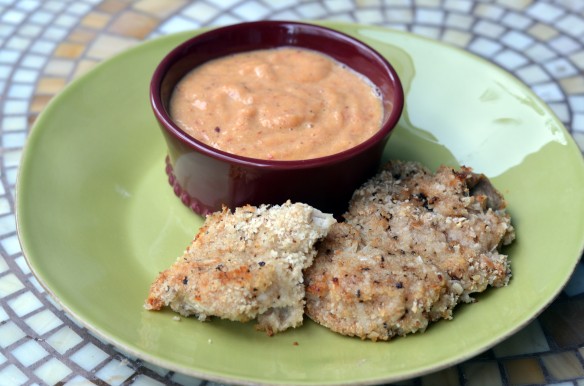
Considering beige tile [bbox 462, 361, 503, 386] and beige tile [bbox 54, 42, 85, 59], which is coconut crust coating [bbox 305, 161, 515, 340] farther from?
beige tile [bbox 54, 42, 85, 59]

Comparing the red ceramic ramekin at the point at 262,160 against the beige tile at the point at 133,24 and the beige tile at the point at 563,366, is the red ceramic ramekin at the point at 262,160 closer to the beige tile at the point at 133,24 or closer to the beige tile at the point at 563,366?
the beige tile at the point at 563,366

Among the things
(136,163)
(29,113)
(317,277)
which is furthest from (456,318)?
(29,113)

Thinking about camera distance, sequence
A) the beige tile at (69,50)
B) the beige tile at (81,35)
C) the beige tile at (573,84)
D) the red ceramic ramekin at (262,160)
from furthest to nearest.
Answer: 1. the beige tile at (81,35)
2. the beige tile at (69,50)
3. the beige tile at (573,84)
4. the red ceramic ramekin at (262,160)

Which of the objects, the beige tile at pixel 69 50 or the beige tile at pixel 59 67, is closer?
the beige tile at pixel 59 67

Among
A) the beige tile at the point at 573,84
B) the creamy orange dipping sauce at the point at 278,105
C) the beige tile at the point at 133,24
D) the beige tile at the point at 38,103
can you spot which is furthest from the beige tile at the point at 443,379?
the beige tile at the point at 133,24

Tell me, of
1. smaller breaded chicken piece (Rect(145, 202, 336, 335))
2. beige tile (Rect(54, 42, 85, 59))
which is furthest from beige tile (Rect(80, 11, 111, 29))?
smaller breaded chicken piece (Rect(145, 202, 336, 335))

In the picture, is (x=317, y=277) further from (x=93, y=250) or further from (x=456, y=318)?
(x=93, y=250)

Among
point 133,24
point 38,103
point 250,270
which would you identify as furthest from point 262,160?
point 133,24
